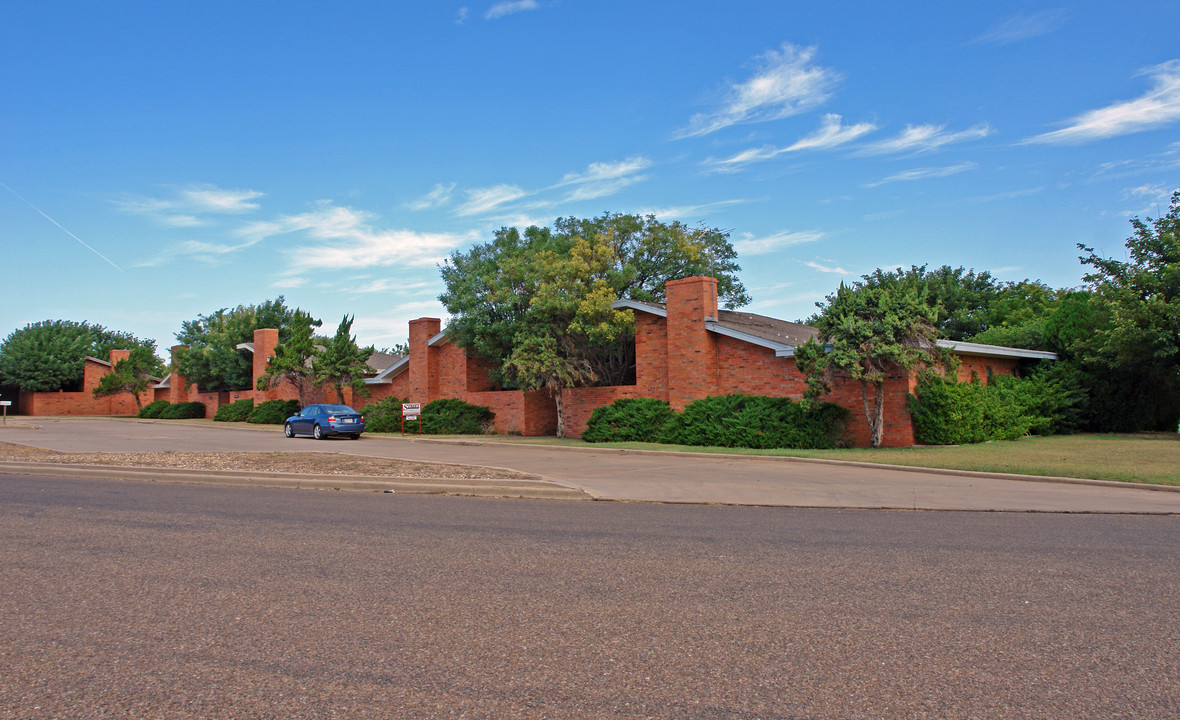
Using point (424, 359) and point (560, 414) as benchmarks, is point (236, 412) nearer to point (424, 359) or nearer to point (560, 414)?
point (424, 359)

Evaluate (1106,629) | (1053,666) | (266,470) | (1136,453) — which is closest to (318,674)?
(1053,666)

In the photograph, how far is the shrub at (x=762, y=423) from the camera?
22406 mm

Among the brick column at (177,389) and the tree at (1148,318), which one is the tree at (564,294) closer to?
the tree at (1148,318)

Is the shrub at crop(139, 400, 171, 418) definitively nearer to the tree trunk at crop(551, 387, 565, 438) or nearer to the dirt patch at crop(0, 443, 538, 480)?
the dirt patch at crop(0, 443, 538, 480)

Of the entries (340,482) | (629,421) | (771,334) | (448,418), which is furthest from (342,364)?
(340,482)

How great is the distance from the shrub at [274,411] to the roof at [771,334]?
2297cm

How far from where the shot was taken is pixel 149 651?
4.89 metres

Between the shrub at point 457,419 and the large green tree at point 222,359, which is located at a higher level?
the large green tree at point 222,359

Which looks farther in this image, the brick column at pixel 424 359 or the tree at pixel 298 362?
the tree at pixel 298 362

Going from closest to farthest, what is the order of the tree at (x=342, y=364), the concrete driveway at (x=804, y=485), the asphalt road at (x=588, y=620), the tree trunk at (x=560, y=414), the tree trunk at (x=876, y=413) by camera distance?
the asphalt road at (x=588, y=620) → the concrete driveway at (x=804, y=485) → the tree trunk at (x=876, y=413) → the tree trunk at (x=560, y=414) → the tree at (x=342, y=364)

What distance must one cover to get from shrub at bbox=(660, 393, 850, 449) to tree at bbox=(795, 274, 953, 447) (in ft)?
3.73

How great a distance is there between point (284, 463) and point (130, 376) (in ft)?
162

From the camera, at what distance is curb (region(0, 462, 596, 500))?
13.0m

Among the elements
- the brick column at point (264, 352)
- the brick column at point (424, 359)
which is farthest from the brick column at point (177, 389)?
the brick column at point (424, 359)
